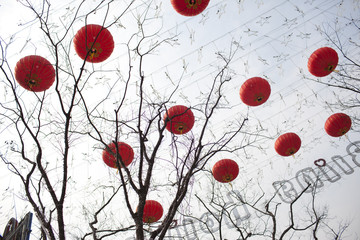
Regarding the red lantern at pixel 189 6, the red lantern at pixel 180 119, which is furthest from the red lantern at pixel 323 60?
the red lantern at pixel 180 119

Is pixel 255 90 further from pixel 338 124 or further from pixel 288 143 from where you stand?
pixel 338 124

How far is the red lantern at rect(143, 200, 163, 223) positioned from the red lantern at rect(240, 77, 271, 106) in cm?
329

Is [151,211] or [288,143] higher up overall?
[288,143]

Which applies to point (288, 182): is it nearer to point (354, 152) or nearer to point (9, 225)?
point (354, 152)

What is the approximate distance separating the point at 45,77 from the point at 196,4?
316 centimetres

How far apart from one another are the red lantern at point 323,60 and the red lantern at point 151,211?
16.7 feet

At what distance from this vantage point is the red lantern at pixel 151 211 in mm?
5312

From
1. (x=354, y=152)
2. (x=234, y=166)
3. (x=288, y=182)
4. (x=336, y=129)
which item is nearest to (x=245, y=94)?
(x=234, y=166)

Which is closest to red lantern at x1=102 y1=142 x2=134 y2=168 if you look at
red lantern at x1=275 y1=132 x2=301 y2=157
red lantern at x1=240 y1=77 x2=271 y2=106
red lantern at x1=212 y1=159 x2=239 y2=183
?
red lantern at x1=212 y1=159 x2=239 y2=183

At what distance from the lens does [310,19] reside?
7.56m

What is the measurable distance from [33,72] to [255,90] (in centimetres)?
456

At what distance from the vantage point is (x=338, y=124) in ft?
20.9

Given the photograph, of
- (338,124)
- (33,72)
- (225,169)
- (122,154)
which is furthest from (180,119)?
(338,124)

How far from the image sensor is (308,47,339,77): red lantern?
565cm
